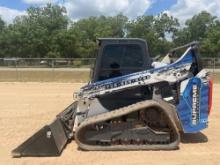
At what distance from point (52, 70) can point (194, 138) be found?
26844 millimetres

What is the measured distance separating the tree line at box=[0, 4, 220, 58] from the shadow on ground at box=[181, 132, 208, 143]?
140 ft

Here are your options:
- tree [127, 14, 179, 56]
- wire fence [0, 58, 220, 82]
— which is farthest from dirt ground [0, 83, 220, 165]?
tree [127, 14, 179, 56]

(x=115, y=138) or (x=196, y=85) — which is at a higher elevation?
(x=196, y=85)

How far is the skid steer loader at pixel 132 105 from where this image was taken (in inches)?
378

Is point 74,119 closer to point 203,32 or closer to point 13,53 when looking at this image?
point 13,53

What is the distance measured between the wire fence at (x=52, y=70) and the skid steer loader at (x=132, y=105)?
1965 centimetres

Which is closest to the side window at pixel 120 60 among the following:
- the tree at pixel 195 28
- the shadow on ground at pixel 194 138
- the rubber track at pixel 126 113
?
the rubber track at pixel 126 113

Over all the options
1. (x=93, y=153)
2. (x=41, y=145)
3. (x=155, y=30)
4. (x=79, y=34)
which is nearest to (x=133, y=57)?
(x=93, y=153)

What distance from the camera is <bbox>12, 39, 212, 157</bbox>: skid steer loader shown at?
959 centimetres

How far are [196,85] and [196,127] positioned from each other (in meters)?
0.85

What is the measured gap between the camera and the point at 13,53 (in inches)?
2628

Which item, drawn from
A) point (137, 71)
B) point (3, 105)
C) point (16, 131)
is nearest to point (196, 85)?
point (137, 71)

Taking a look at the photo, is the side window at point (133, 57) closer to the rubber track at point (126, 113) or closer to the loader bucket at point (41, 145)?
the rubber track at point (126, 113)

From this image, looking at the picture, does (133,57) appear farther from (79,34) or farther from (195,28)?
(195,28)
